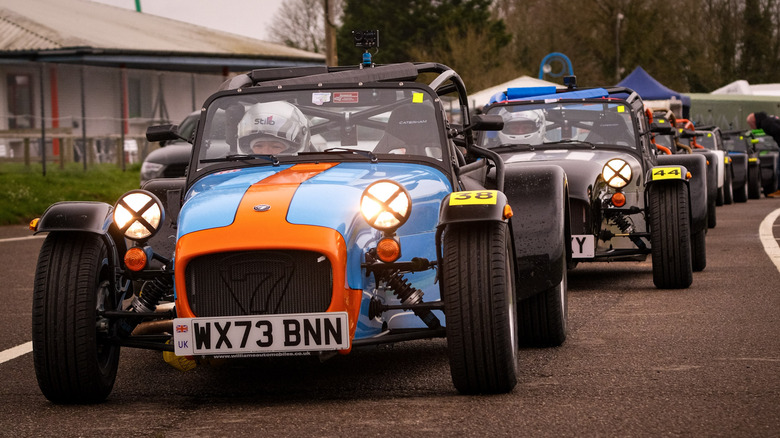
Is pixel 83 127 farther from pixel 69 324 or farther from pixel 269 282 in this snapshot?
pixel 269 282

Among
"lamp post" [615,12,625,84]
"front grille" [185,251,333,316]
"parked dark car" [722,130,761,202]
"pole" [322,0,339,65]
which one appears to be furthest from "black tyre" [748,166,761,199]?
"lamp post" [615,12,625,84]

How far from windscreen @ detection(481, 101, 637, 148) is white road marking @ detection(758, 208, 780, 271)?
74.3 inches

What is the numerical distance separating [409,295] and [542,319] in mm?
1560

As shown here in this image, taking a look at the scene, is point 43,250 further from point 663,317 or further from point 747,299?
point 747,299

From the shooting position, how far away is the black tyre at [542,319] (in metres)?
7.67

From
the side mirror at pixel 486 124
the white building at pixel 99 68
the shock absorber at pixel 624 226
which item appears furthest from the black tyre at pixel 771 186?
the side mirror at pixel 486 124

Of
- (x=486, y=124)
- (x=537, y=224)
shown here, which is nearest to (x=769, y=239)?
(x=537, y=224)

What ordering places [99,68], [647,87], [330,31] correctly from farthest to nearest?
[647,87] → [99,68] → [330,31]

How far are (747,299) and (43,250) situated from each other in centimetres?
550

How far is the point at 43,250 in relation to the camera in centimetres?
636

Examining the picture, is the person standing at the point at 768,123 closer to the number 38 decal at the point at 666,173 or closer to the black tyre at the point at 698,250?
the black tyre at the point at 698,250

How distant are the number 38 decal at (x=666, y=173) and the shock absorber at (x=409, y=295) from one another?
4.92 metres

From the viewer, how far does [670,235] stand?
10766 millimetres

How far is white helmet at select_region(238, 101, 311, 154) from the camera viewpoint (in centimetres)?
744
